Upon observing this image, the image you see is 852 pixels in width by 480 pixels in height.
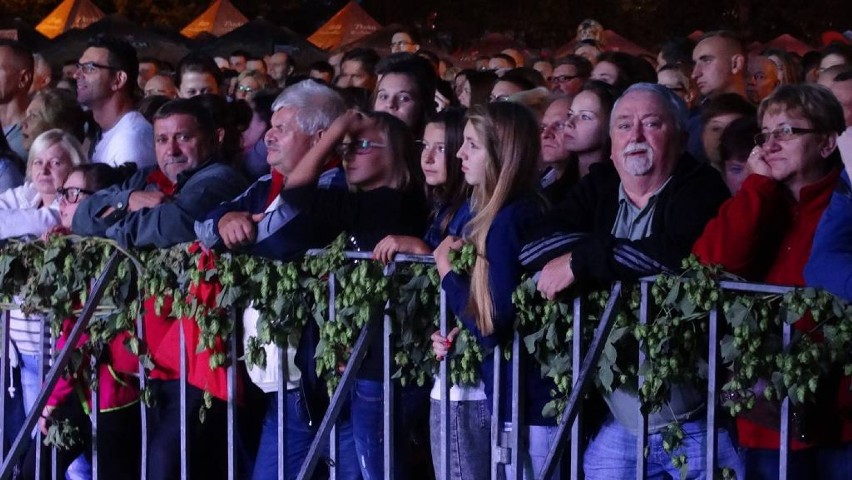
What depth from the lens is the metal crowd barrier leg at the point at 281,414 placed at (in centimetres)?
578

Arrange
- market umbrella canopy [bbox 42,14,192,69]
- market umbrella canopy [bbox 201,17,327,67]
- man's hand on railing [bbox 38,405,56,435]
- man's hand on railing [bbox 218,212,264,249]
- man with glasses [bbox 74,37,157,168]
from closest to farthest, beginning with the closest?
man's hand on railing [bbox 218,212,264,249] → man's hand on railing [bbox 38,405,56,435] → man with glasses [bbox 74,37,157,168] → market umbrella canopy [bbox 42,14,192,69] → market umbrella canopy [bbox 201,17,327,67]

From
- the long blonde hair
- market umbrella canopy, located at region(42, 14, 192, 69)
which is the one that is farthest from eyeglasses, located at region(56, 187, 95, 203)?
market umbrella canopy, located at region(42, 14, 192, 69)

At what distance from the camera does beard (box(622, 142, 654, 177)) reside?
17.1 feet

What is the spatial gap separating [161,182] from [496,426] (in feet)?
7.91

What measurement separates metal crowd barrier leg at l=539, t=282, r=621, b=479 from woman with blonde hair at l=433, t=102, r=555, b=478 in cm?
29

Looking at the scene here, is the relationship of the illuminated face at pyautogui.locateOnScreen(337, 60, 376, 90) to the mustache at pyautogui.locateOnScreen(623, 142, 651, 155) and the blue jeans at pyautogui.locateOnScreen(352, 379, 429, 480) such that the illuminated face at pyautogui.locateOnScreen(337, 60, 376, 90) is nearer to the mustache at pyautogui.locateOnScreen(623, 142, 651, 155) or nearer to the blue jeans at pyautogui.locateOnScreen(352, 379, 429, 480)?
the blue jeans at pyautogui.locateOnScreen(352, 379, 429, 480)

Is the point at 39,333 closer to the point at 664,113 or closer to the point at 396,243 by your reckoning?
the point at 396,243

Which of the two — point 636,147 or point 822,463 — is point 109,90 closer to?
point 636,147

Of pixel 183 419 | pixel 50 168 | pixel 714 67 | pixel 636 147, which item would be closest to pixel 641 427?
pixel 636 147

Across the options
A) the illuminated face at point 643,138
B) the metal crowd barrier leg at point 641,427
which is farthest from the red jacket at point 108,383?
the metal crowd barrier leg at point 641,427

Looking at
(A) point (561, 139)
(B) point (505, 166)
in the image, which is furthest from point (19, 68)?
(B) point (505, 166)

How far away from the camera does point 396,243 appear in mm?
5402

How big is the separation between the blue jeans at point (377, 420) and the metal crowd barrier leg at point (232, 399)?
554mm

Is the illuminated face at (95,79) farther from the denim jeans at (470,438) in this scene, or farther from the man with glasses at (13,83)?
the denim jeans at (470,438)
